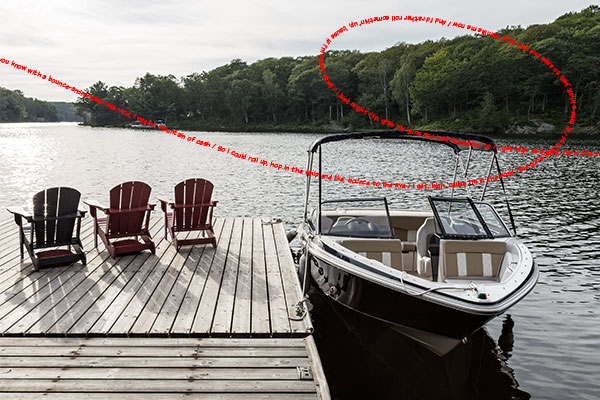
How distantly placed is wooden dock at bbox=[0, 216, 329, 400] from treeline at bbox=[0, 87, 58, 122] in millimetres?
178460

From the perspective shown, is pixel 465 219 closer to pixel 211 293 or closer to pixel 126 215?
pixel 211 293

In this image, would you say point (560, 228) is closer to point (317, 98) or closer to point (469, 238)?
point (469, 238)

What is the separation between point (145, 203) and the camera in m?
7.13

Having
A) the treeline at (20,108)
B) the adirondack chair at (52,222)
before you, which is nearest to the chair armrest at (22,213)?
→ the adirondack chair at (52,222)

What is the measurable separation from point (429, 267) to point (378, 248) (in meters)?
0.91

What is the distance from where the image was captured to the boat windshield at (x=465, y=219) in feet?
21.4

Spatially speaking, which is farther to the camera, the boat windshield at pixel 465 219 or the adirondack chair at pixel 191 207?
the adirondack chair at pixel 191 207

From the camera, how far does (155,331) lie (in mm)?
4672

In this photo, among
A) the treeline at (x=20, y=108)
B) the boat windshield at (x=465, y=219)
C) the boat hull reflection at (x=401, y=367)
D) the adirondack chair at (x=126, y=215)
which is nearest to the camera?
the boat hull reflection at (x=401, y=367)

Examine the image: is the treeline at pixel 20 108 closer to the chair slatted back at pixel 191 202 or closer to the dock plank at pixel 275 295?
the chair slatted back at pixel 191 202

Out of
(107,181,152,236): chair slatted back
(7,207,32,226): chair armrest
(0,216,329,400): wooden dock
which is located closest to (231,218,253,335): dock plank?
(0,216,329,400): wooden dock

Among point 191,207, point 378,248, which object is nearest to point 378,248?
point 378,248

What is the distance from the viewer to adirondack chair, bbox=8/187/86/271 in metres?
6.29

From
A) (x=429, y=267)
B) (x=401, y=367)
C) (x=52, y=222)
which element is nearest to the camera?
(x=401, y=367)
